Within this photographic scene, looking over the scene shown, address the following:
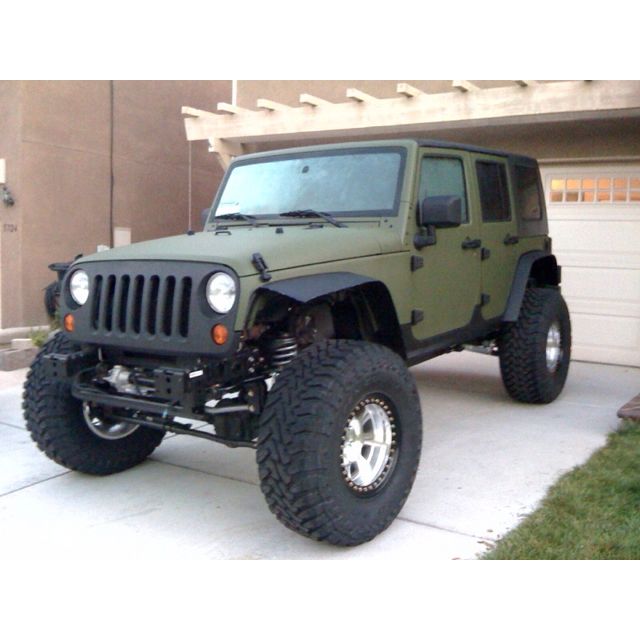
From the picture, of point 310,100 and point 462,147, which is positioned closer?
point 462,147

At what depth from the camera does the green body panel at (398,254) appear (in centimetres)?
374

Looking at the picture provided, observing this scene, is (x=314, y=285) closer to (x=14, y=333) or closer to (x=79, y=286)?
(x=79, y=286)

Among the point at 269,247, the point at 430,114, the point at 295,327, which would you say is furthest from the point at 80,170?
the point at 269,247

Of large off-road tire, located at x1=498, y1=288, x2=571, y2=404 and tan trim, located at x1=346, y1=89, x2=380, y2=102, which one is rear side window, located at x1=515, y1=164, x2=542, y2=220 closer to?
large off-road tire, located at x1=498, y1=288, x2=571, y2=404

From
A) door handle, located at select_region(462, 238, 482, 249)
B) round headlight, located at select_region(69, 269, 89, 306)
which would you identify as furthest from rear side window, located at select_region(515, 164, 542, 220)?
round headlight, located at select_region(69, 269, 89, 306)

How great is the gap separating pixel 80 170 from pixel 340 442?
26.4 feet

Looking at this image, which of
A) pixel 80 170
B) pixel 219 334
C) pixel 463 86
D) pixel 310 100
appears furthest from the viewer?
pixel 80 170

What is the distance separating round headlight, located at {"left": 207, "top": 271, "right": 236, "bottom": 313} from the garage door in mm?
6046

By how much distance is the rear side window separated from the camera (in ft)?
20.6

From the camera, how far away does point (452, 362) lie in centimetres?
861

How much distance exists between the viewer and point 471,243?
209 inches

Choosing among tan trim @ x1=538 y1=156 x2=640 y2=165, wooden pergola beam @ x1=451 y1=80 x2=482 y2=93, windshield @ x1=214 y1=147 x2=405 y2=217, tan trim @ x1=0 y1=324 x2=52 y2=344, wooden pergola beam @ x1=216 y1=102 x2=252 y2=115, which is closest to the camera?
windshield @ x1=214 y1=147 x2=405 y2=217

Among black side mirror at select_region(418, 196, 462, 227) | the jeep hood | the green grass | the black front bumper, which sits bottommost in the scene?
the green grass

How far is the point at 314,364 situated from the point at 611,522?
1.74 metres
